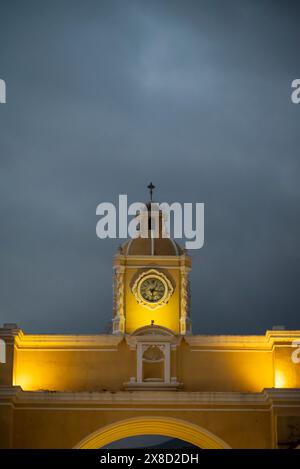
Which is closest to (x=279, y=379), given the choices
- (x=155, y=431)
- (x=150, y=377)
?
(x=150, y=377)

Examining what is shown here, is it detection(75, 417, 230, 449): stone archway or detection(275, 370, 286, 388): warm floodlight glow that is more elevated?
detection(275, 370, 286, 388): warm floodlight glow

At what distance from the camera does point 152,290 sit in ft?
180

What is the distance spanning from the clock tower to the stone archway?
3.82 meters

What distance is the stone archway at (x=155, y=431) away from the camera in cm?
5159

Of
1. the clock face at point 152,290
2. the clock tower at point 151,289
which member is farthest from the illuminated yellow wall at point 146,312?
the clock face at point 152,290

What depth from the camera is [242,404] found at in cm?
5191

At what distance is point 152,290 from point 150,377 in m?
3.28

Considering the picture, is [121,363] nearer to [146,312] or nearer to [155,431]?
[146,312]

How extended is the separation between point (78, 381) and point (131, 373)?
194 centimetres

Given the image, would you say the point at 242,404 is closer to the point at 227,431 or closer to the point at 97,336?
the point at 227,431

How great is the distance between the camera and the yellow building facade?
5153 centimetres

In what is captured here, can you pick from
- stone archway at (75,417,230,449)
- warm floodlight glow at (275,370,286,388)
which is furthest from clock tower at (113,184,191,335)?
stone archway at (75,417,230,449)

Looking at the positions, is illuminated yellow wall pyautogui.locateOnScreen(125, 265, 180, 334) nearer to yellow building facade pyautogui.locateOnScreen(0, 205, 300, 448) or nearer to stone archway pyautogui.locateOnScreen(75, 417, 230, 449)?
yellow building facade pyautogui.locateOnScreen(0, 205, 300, 448)
